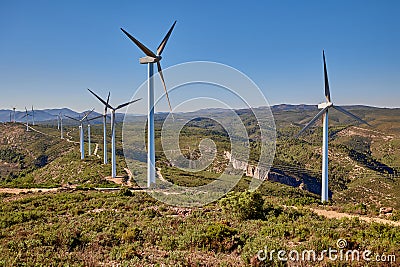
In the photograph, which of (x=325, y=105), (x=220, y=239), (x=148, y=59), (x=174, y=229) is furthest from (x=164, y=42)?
(x=220, y=239)

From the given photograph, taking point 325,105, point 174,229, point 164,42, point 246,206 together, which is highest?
point 164,42

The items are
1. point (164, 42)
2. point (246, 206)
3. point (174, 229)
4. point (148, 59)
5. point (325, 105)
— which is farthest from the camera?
point (325, 105)

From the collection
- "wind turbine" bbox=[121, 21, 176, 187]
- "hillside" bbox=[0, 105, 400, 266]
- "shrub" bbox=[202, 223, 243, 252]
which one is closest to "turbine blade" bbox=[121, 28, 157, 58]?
"wind turbine" bbox=[121, 21, 176, 187]

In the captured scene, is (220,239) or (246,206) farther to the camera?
(246,206)

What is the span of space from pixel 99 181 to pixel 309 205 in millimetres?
41088

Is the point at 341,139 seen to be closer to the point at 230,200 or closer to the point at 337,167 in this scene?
the point at 337,167

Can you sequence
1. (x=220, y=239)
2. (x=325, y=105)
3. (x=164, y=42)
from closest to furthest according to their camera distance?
(x=220, y=239), (x=164, y=42), (x=325, y=105)

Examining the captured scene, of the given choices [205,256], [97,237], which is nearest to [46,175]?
[97,237]

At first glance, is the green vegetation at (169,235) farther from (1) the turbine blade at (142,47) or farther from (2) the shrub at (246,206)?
(1) the turbine blade at (142,47)

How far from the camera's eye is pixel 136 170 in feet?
148

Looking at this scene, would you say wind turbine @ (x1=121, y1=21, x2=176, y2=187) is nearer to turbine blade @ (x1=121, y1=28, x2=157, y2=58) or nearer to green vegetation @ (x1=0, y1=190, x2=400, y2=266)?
turbine blade @ (x1=121, y1=28, x2=157, y2=58)

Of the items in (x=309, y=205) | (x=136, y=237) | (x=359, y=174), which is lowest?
(x=359, y=174)

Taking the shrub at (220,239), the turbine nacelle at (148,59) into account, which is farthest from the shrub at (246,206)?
the turbine nacelle at (148,59)

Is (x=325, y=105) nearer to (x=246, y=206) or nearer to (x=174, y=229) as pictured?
(x=246, y=206)
